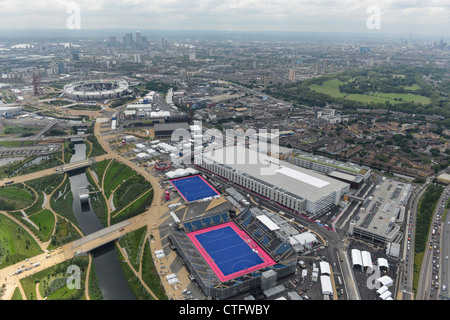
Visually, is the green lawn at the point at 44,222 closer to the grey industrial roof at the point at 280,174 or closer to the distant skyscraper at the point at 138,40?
the grey industrial roof at the point at 280,174

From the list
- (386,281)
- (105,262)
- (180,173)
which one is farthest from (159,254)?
(386,281)

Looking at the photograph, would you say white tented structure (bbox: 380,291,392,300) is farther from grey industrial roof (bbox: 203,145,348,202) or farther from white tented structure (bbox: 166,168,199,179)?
white tented structure (bbox: 166,168,199,179)

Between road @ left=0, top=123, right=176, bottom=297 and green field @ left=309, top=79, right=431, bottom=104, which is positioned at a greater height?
green field @ left=309, top=79, right=431, bottom=104

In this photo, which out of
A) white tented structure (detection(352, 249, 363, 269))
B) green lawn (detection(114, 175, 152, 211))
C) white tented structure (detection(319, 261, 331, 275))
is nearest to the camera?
white tented structure (detection(319, 261, 331, 275))

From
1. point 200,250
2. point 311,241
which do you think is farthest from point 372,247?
point 200,250

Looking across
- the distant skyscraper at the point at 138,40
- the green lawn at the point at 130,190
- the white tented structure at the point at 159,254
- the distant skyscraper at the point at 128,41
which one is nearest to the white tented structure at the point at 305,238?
the white tented structure at the point at 159,254

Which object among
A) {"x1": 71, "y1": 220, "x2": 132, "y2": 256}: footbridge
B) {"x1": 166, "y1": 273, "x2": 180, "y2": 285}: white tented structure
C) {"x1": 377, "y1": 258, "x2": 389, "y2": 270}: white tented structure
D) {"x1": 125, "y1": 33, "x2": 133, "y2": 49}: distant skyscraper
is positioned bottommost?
{"x1": 166, "y1": 273, "x2": 180, "y2": 285}: white tented structure

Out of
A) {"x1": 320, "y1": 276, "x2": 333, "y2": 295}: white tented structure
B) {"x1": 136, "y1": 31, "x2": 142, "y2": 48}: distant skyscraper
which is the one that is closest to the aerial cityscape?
{"x1": 320, "y1": 276, "x2": 333, "y2": 295}: white tented structure
